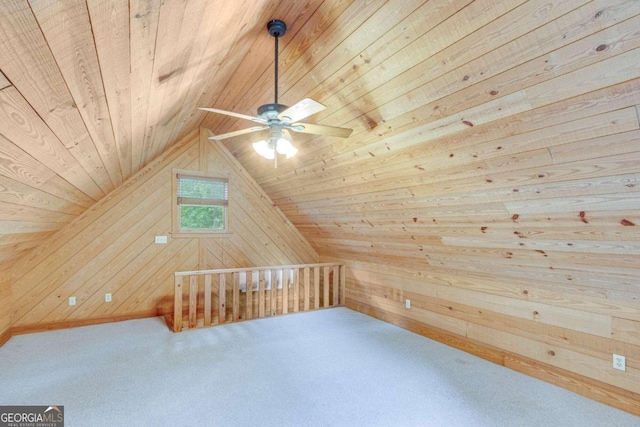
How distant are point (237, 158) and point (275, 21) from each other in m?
3.29

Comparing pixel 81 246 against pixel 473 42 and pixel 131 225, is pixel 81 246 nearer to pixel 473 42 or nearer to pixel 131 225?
pixel 131 225

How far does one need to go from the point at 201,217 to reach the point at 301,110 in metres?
3.59

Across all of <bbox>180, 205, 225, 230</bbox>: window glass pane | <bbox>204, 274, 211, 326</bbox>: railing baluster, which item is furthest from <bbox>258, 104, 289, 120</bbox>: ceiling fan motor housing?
<bbox>180, 205, 225, 230</bbox>: window glass pane

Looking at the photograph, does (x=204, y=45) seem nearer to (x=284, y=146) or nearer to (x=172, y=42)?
(x=172, y=42)

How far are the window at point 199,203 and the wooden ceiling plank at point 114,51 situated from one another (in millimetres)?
2883

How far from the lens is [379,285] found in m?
4.71

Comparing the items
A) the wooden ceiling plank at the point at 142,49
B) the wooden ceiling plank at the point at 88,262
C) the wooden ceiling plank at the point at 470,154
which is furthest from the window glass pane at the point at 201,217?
the wooden ceiling plank at the point at 142,49

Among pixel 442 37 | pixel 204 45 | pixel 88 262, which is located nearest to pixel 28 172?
pixel 204 45

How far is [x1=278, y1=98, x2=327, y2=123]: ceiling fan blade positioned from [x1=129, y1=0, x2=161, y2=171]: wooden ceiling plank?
0.81 metres

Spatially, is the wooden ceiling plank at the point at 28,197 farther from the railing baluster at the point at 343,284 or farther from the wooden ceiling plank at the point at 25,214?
the railing baluster at the point at 343,284

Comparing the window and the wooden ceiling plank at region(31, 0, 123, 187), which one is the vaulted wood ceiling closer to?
the wooden ceiling plank at region(31, 0, 123, 187)

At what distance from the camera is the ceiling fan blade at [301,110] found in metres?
1.94

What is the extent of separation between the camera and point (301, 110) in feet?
6.74

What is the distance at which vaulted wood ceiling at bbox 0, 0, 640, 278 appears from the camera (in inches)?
50.0
